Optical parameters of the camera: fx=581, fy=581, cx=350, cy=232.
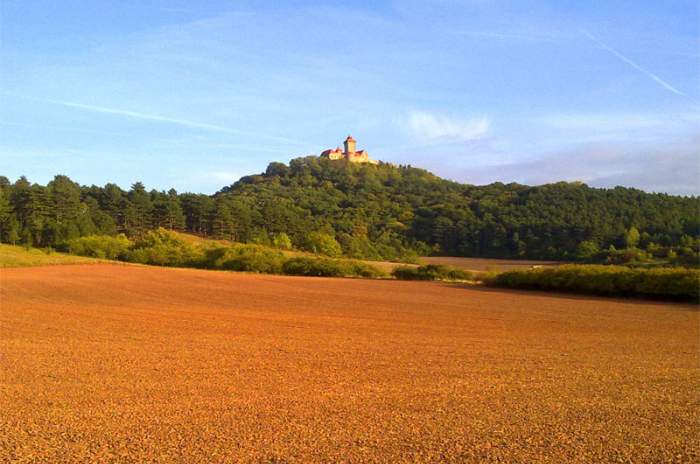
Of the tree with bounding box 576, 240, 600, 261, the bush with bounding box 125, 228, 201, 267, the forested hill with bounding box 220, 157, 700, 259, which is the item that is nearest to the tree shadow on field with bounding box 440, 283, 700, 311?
the bush with bounding box 125, 228, 201, 267

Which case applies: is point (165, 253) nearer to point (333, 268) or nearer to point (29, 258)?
point (29, 258)

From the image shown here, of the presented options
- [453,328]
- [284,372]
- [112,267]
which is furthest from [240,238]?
[284,372]

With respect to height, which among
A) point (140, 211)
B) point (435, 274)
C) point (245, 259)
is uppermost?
point (140, 211)

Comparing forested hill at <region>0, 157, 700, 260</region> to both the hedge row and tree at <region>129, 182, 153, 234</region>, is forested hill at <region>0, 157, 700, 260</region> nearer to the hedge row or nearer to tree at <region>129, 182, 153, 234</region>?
tree at <region>129, 182, 153, 234</region>

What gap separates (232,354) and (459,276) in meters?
34.2

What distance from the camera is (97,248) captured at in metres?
58.2

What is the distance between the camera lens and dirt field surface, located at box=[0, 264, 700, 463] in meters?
6.27

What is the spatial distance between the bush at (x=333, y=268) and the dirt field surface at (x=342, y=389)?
2792 centimetres

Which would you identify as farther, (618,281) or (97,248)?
(97,248)

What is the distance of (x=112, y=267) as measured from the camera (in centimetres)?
4741

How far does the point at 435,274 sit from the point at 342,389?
119 feet

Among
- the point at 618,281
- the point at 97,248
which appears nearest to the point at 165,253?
the point at 97,248

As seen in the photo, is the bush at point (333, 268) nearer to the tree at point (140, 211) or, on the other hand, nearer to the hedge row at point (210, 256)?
the hedge row at point (210, 256)

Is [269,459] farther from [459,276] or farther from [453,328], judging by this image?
[459,276]
